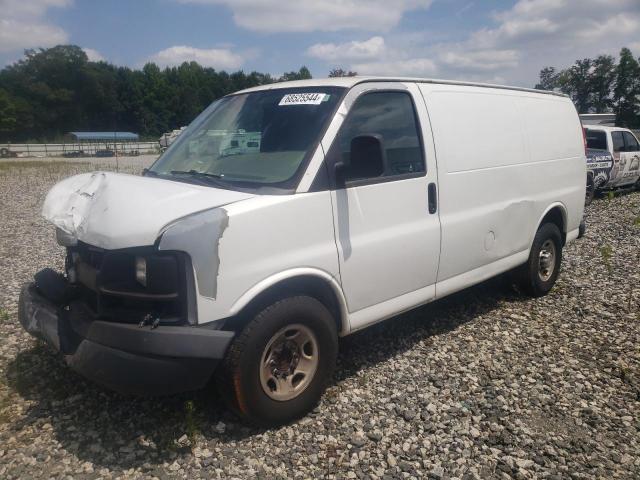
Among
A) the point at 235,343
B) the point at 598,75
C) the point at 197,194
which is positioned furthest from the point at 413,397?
the point at 598,75

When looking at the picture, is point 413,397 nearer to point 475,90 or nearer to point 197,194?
point 197,194

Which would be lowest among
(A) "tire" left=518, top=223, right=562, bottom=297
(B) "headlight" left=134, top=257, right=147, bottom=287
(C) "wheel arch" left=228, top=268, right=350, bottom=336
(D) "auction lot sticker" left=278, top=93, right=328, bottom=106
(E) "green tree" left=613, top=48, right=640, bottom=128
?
(A) "tire" left=518, top=223, right=562, bottom=297

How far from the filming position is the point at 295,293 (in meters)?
3.37

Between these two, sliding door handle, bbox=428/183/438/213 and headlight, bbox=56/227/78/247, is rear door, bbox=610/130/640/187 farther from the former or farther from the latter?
headlight, bbox=56/227/78/247

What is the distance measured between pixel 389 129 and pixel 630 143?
13.5 m

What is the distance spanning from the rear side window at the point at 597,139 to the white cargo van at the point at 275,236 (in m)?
10.4

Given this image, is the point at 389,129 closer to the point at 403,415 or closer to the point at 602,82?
the point at 403,415

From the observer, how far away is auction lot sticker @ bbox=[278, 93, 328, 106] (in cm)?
364

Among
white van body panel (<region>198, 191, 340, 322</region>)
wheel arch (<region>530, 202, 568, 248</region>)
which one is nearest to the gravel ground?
white van body panel (<region>198, 191, 340, 322</region>)

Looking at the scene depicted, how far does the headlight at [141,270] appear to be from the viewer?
113 inches

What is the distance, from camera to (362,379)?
4051 millimetres

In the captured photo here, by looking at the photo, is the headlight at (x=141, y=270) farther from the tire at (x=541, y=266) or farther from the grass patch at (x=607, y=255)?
the grass patch at (x=607, y=255)

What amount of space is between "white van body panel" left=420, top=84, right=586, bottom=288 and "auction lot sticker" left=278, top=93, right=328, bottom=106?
1.06m

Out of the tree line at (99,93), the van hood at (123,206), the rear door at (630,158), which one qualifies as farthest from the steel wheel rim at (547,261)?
the tree line at (99,93)
